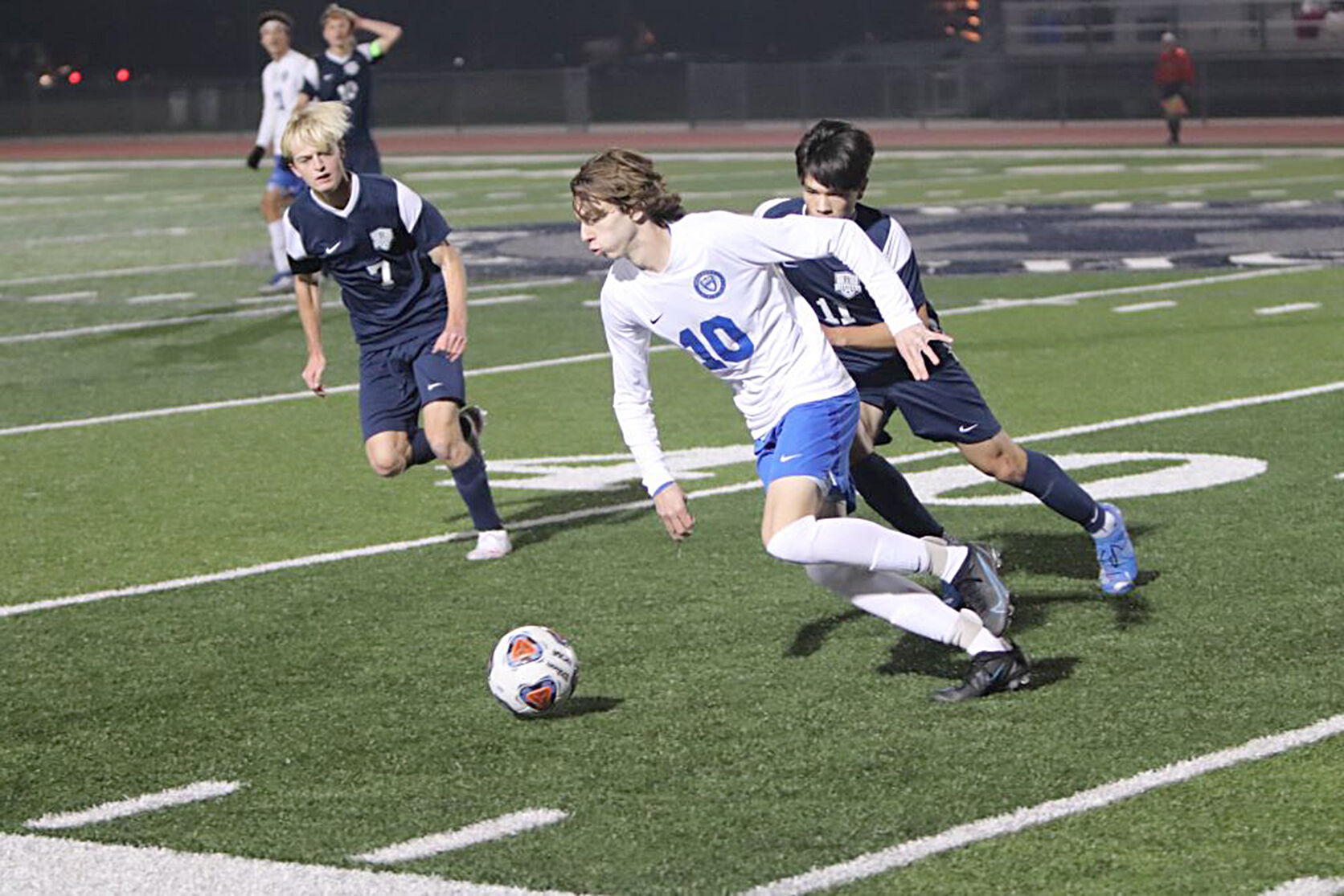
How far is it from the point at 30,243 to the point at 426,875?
67.9 ft

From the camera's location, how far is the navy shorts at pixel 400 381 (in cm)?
936

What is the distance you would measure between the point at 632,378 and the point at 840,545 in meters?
0.78

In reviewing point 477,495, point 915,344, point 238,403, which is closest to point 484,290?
point 238,403

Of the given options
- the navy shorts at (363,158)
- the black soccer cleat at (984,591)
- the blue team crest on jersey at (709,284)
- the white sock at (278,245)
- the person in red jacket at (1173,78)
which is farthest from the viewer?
the person in red jacket at (1173,78)

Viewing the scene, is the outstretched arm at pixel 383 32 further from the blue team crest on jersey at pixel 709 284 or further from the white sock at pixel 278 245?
the blue team crest on jersey at pixel 709 284

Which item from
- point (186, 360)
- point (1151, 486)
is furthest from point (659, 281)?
point (186, 360)

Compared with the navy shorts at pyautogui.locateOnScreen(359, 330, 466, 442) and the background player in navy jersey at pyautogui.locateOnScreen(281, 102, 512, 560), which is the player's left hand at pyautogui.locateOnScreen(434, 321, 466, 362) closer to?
the background player in navy jersey at pyautogui.locateOnScreen(281, 102, 512, 560)

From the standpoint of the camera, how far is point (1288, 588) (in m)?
7.89

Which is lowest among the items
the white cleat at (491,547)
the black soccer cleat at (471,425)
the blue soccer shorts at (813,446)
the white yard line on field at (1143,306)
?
the white yard line on field at (1143,306)

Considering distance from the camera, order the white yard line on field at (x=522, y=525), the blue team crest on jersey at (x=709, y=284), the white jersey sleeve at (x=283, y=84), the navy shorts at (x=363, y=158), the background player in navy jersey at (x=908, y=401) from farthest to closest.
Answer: the white jersey sleeve at (x=283, y=84) → the navy shorts at (x=363, y=158) → the white yard line on field at (x=522, y=525) → the background player in navy jersey at (x=908, y=401) → the blue team crest on jersey at (x=709, y=284)

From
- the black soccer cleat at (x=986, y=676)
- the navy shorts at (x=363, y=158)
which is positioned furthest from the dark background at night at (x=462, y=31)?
the black soccer cleat at (x=986, y=676)

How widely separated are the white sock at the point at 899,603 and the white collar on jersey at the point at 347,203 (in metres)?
Answer: 3.31

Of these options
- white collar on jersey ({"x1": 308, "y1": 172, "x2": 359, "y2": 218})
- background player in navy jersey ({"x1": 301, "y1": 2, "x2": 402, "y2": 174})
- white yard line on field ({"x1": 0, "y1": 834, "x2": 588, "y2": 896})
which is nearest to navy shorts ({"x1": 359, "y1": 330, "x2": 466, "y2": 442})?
white collar on jersey ({"x1": 308, "y1": 172, "x2": 359, "y2": 218})

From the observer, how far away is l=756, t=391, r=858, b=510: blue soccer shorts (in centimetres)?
666
